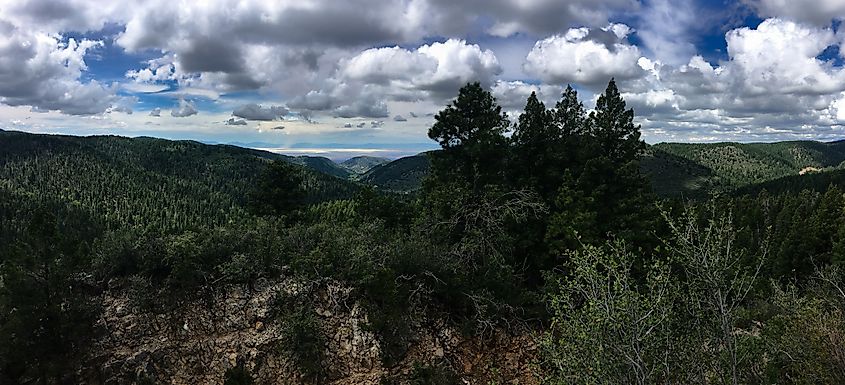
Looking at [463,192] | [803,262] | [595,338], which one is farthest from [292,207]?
[803,262]

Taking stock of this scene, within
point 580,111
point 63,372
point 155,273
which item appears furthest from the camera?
point 580,111

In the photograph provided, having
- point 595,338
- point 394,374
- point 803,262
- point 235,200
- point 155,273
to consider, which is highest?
point 595,338

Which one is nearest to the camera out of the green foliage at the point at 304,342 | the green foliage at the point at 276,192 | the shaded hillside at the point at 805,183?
the green foliage at the point at 304,342

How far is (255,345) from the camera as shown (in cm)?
1373

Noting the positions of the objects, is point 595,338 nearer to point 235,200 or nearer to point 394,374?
point 394,374

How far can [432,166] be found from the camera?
19.7 metres

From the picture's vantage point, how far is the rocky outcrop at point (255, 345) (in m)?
13.4

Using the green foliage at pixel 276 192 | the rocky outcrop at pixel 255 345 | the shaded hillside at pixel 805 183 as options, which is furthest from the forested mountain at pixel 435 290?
the shaded hillside at pixel 805 183

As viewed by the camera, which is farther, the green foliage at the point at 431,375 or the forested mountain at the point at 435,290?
the green foliage at the point at 431,375

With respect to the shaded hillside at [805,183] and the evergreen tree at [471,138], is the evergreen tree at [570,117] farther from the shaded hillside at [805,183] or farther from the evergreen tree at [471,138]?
the shaded hillside at [805,183]

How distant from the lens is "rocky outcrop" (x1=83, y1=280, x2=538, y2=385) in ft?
44.0

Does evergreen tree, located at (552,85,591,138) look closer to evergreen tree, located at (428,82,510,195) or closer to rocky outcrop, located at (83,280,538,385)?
evergreen tree, located at (428,82,510,195)

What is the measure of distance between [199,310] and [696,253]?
46.9 feet

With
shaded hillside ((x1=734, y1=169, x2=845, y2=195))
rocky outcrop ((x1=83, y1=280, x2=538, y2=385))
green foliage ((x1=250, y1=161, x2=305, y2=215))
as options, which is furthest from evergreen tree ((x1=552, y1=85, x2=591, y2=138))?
shaded hillside ((x1=734, y1=169, x2=845, y2=195))
